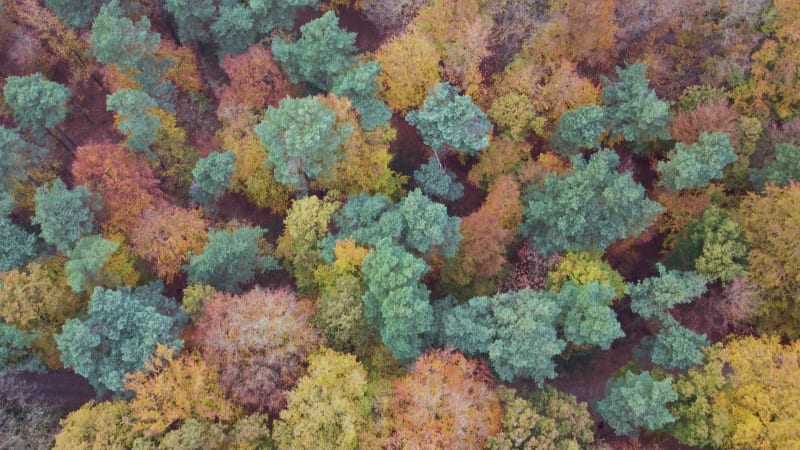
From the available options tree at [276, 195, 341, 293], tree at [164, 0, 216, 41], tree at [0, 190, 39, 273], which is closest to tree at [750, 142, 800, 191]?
tree at [276, 195, 341, 293]

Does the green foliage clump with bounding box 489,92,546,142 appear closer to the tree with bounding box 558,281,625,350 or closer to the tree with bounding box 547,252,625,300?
Answer: the tree with bounding box 547,252,625,300

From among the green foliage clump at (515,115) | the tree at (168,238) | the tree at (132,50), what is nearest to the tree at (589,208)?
the green foliage clump at (515,115)

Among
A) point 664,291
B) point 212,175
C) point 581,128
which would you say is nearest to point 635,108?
point 581,128

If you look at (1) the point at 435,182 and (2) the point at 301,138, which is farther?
(1) the point at 435,182

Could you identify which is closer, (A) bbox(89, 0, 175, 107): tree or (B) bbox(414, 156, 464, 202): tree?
(A) bbox(89, 0, 175, 107): tree

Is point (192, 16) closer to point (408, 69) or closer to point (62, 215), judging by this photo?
point (408, 69)

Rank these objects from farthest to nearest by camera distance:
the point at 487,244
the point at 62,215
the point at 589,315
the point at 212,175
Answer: the point at 212,175 < the point at 487,244 < the point at 62,215 < the point at 589,315

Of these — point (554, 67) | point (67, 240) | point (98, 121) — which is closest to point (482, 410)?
point (554, 67)
